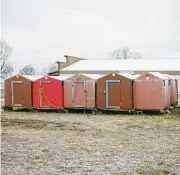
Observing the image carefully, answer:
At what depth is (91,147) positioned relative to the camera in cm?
841

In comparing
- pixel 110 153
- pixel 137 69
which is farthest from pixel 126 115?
pixel 137 69

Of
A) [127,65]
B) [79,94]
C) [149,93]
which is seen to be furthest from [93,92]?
[127,65]

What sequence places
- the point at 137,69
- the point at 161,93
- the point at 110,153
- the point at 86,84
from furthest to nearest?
the point at 137,69
the point at 86,84
the point at 161,93
the point at 110,153

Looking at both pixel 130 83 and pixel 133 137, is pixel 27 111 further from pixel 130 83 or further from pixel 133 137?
pixel 133 137

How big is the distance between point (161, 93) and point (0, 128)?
7309 mm

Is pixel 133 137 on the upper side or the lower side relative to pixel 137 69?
lower

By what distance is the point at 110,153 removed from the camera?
25.2 ft

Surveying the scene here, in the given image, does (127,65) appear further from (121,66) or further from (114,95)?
(114,95)

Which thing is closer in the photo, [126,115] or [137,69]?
[126,115]

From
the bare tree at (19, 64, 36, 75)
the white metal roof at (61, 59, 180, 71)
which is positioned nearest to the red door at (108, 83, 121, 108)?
the white metal roof at (61, 59, 180, 71)

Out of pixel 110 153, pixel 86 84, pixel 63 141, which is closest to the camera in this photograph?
pixel 110 153

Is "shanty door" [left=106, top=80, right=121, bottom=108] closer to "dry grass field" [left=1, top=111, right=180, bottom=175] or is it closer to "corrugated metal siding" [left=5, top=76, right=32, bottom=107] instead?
"dry grass field" [left=1, top=111, right=180, bottom=175]

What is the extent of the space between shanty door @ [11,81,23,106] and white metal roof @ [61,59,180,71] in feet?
76.8

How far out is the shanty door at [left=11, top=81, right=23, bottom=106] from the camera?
17703mm
